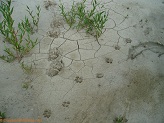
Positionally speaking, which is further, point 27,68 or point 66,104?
point 27,68

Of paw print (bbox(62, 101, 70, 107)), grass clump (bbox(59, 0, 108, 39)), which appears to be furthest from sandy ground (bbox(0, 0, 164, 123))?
grass clump (bbox(59, 0, 108, 39))

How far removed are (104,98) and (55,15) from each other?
1.95 meters

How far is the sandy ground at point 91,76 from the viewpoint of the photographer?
234 centimetres

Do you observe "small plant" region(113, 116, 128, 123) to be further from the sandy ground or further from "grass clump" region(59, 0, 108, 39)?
"grass clump" region(59, 0, 108, 39)

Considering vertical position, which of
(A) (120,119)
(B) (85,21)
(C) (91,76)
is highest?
(B) (85,21)

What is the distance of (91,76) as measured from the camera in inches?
106

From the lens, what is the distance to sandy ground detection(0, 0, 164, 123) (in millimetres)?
2336

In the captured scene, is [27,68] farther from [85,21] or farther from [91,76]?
[85,21]

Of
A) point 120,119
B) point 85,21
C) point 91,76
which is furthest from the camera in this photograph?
point 85,21

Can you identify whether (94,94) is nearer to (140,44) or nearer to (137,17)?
(140,44)

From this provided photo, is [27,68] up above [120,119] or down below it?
above

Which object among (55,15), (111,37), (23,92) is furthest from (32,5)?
(23,92)

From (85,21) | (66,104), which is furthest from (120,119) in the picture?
(85,21)

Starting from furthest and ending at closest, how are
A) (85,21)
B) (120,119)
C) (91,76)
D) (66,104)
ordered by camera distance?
1. (85,21)
2. (91,76)
3. (66,104)
4. (120,119)
